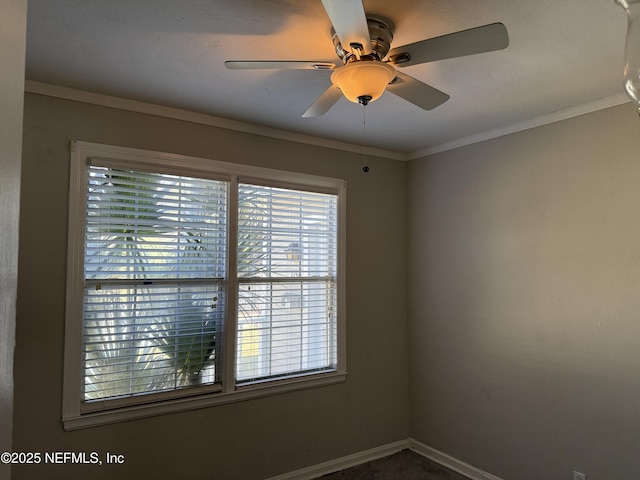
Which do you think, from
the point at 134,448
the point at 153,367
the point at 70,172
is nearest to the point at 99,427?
the point at 134,448

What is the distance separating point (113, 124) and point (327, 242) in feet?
5.53

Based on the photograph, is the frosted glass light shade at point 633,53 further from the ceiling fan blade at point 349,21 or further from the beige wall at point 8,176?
the beige wall at point 8,176

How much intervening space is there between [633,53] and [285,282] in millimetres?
2536

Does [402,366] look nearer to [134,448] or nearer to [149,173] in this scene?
[134,448]

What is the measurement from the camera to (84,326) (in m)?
2.29

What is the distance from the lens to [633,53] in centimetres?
70

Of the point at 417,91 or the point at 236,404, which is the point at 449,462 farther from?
the point at 417,91

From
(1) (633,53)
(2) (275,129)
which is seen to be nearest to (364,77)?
(1) (633,53)

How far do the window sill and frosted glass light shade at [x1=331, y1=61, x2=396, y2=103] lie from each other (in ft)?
6.81

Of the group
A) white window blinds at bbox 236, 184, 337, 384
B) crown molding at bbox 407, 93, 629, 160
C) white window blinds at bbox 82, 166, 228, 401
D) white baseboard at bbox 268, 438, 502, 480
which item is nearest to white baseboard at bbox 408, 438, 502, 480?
white baseboard at bbox 268, 438, 502, 480

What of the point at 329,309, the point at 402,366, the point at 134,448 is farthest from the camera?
the point at 402,366

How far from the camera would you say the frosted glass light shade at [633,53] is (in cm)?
69

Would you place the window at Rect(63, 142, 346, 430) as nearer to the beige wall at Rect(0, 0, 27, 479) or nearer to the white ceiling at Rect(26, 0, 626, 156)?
the white ceiling at Rect(26, 0, 626, 156)

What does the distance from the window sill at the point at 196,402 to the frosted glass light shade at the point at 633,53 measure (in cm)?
263
